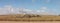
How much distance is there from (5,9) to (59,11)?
457mm

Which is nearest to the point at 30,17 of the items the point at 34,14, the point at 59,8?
the point at 34,14

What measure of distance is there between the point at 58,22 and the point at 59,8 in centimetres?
13

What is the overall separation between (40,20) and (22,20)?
141 mm

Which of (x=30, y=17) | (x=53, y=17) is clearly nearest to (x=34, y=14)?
(x=30, y=17)

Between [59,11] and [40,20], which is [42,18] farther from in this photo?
[59,11]

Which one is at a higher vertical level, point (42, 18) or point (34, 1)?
point (34, 1)

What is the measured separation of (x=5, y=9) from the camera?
0.81 metres

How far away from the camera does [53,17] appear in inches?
29.0

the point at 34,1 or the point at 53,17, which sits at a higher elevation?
the point at 34,1

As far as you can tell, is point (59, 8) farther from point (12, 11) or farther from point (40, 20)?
point (12, 11)

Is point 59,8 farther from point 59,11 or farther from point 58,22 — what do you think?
point 58,22

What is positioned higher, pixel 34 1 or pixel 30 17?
pixel 34 1

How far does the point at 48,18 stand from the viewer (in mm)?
734

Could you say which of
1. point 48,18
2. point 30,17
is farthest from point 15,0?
point 48,18
